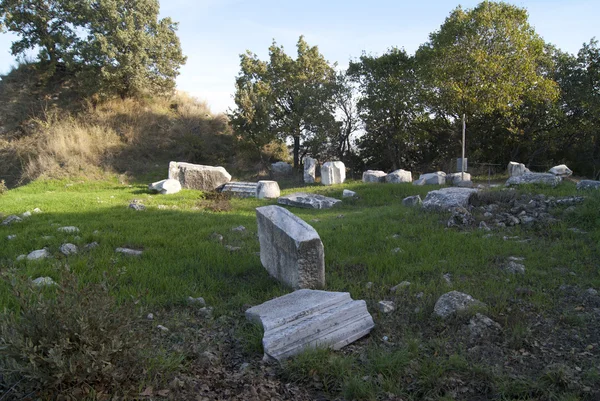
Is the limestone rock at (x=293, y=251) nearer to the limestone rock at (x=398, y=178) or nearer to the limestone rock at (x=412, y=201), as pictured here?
the limestone rock at (x=412, y=201)

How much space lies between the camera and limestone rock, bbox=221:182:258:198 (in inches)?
507

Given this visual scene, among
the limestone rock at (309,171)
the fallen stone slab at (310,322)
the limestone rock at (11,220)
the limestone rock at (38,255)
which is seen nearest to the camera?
the fallen stone slab at (310,322)

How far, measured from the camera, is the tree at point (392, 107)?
53.0 ft

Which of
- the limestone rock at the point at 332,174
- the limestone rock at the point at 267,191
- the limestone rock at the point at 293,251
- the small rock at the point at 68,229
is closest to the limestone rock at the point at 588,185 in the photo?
the limestone rock at the point at 332,174

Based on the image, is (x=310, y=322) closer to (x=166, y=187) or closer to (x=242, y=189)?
(x=242, y=189)

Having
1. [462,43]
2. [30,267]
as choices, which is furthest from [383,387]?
[462,43]

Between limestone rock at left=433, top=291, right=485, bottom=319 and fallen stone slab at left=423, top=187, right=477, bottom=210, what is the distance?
14.7 feet

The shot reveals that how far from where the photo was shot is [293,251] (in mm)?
4559

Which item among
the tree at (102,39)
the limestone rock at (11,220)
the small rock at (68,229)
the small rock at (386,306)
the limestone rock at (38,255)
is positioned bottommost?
the small rock at (386,306)

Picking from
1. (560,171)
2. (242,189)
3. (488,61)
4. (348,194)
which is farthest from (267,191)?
(560,171)

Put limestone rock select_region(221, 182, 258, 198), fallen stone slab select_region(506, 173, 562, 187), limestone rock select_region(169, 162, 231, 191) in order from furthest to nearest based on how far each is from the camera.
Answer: limestone rock select_region(169, 162, 231, 191) < limestone rock select_region(221, 182, 258, 198) < fallen stone slab select_region(506, 173, 562, 187)

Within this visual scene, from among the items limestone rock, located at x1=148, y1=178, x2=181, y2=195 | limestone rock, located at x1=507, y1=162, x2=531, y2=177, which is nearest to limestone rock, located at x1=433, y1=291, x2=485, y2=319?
limestone rock, located at x1=148, y1=178, x2=181, y2=195

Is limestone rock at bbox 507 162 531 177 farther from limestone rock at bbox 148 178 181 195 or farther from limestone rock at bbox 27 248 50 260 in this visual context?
limestone rock at bbox 27 248 50 260

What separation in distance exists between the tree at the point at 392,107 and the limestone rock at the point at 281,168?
3304mm
